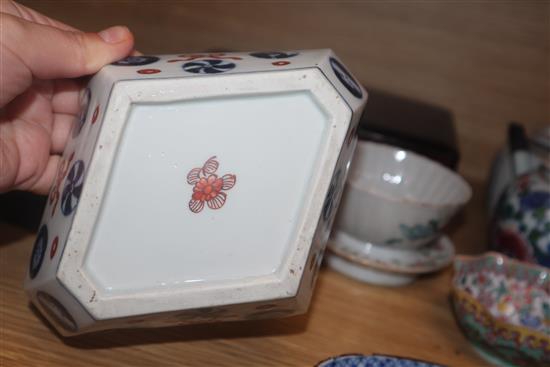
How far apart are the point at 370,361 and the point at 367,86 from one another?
2.08 feet

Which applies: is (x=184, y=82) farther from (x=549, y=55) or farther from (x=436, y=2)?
(x=549, y=55)

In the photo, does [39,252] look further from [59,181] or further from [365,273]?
[365,273]

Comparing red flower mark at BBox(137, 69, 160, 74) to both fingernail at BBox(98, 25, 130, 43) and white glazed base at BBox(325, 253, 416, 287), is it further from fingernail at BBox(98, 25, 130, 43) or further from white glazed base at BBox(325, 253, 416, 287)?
white glazed base at BBox(325, 253, 416, 287)

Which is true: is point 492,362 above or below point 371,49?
below

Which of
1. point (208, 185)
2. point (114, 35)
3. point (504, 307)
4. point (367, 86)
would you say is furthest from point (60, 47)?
point (367, 86)

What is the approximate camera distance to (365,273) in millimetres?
799

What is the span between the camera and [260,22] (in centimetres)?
106

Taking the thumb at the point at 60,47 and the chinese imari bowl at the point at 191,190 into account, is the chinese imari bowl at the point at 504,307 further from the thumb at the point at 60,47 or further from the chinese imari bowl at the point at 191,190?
the thumb at the point at 60,47

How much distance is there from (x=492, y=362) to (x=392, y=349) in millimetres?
108

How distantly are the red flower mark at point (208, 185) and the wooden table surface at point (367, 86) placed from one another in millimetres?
158

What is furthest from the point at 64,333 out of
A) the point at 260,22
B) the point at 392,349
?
the point at 260,22

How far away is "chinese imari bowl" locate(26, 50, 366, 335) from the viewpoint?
1.65 ft

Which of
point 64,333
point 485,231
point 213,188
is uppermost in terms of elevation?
point 213,188

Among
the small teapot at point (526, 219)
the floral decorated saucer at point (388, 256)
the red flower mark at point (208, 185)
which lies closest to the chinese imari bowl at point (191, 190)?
the red flower mark at point (208, 185)
